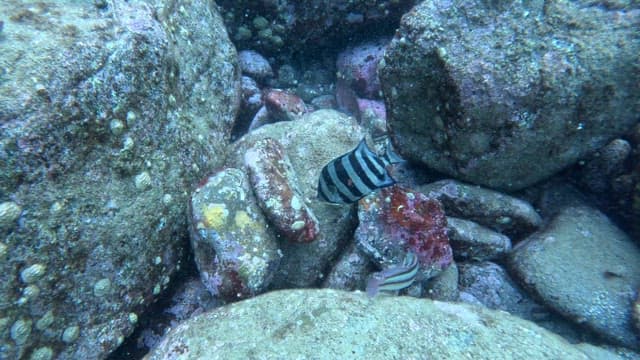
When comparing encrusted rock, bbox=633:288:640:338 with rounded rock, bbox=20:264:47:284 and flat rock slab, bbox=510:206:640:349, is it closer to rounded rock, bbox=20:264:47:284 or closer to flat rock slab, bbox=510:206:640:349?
flat rock slab, bbox=510:206:640:349

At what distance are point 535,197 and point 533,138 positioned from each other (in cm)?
112

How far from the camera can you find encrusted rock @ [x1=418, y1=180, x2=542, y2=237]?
3768mm

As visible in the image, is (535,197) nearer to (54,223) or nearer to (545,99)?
(545,99)

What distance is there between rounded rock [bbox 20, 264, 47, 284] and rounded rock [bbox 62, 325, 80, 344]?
48cm

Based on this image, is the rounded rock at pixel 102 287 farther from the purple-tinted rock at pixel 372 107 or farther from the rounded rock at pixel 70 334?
the purple-tinted rock at pixel 372 107

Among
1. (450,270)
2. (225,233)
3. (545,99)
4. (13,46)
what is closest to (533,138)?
(545,99)

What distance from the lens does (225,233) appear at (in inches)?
113

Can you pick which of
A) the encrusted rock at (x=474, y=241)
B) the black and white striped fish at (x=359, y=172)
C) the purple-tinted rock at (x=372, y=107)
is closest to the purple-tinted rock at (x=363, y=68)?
the purple-tinted rock at (x=372, y=107)

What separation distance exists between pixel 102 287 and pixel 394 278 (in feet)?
7.45

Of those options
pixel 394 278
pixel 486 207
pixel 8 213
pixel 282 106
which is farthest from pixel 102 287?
pixel 486 207

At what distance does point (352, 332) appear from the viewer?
234 cm

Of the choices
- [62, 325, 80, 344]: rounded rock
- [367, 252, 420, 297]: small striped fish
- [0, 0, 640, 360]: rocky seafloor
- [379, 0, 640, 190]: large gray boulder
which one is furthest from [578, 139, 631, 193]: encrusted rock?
[62, 325, 80, 344]: rounded rock

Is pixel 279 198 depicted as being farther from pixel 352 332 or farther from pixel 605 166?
pixel 605 166

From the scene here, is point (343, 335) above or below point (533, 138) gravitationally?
below
